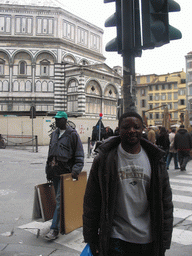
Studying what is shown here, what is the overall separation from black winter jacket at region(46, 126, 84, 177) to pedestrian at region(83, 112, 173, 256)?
6.42 ft

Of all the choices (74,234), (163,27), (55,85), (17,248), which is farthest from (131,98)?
(55,85)

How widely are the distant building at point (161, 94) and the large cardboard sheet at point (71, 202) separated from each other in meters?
58.2

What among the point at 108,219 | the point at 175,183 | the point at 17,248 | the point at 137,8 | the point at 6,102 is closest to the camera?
the point at 108,219

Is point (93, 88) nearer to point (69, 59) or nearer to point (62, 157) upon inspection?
point (69, 59)

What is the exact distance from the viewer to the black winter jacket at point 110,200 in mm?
2053

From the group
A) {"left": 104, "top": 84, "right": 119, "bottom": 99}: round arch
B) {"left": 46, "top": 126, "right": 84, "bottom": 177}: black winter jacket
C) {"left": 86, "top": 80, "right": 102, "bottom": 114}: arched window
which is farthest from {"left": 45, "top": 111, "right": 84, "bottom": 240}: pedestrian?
{"left": 104, "top": 84, "right": 119, "bottom": 99}: round arch

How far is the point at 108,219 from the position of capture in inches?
80.7

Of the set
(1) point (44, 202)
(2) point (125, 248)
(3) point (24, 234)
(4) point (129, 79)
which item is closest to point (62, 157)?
(1) point (44, 202)

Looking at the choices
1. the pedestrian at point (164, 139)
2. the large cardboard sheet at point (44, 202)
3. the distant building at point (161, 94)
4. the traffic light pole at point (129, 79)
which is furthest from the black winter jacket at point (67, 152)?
the distant building at point (161, 94)

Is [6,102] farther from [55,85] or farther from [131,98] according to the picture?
[131,98]

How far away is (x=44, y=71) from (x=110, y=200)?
3188 centimetres

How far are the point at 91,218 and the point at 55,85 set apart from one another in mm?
30824

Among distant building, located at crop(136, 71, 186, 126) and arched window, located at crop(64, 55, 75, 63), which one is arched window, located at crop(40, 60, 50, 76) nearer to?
arched window, located at crop(64, 55, 75, 63)

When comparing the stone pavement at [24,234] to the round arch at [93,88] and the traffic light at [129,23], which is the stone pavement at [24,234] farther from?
the round arch at [93,88]
